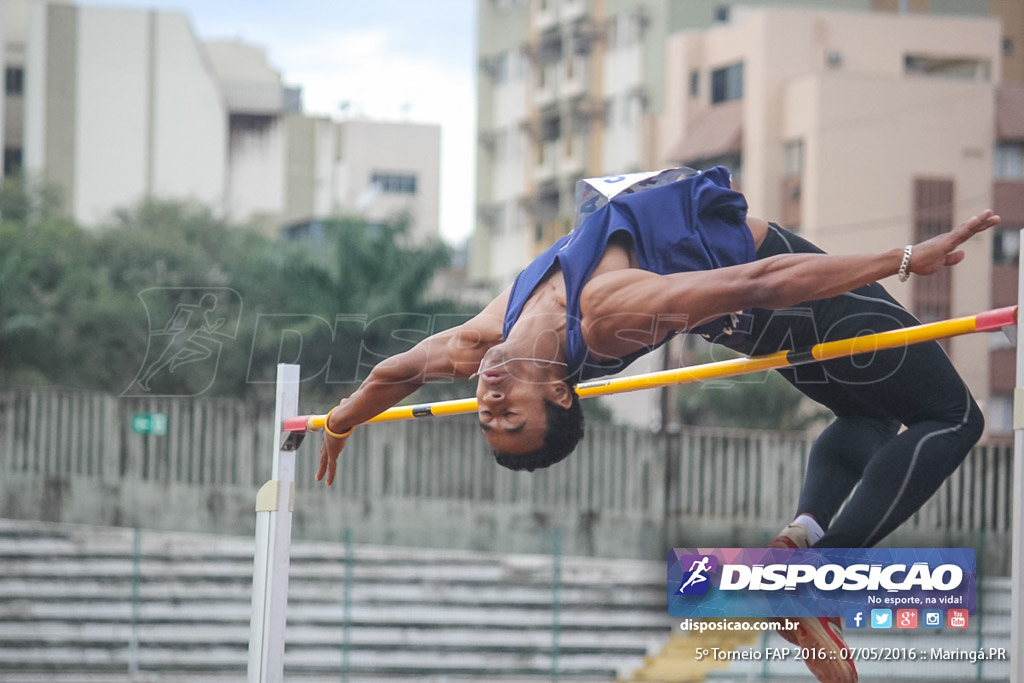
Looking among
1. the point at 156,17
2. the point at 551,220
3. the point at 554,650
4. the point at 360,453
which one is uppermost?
the point at 156,17

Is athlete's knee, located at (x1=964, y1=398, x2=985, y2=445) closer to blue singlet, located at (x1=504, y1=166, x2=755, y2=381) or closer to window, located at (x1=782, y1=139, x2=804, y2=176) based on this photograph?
blue singlet, located at (x1=504, y1=166, x2=755, y2=381)

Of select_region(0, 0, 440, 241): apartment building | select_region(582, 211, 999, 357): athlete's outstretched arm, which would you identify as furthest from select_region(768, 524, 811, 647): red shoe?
select_region(0, 0, 440, 241): apartment building

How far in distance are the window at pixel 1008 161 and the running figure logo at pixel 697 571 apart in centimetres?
2165

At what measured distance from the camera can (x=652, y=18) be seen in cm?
3023

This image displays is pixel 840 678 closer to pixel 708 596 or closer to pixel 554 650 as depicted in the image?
pixel 708 596

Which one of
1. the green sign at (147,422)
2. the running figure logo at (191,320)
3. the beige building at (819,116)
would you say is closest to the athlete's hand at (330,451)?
the running figure logo at (191,320)

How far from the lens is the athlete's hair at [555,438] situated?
12.8 feet

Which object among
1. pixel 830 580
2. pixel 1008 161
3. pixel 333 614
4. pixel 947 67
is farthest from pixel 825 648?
pixel 947 67

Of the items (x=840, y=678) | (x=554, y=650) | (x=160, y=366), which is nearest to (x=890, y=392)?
(x=840, y=678)

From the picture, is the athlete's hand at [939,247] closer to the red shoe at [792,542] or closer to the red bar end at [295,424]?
the red shoe at [792,542]

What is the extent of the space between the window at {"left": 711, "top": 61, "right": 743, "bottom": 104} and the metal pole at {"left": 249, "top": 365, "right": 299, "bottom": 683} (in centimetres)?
2298

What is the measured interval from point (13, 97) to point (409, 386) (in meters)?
32.6

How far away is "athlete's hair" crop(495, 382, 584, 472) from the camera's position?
3.89 meters

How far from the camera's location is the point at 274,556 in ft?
17.7
